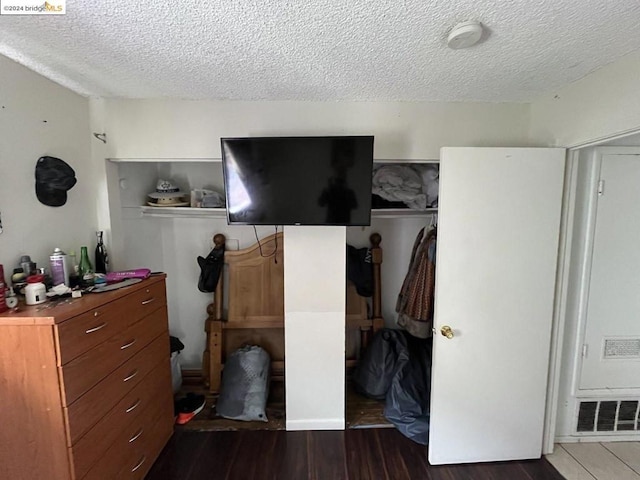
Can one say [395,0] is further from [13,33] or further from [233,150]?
[13,33]

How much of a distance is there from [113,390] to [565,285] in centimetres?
252

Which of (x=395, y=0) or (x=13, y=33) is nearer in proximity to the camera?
(x=395, y=0)

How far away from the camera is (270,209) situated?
1.71 m

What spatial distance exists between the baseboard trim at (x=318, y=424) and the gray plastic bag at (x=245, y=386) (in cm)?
22

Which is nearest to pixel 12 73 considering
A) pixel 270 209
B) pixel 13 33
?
pixel 13 33

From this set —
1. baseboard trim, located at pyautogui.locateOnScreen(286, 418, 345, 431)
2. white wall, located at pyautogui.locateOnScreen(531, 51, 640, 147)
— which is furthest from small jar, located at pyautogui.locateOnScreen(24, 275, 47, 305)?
white wall, located at pyautogui.locateOnScreen(531, 51, 640, 147)

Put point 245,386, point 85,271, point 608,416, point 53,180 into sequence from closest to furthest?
point 53,180 → point 85,271 → point 608,416 → point 245,386

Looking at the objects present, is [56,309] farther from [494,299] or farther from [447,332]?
[494,299]

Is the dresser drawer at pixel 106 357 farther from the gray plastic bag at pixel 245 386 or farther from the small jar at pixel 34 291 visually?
the gray plastic bag at pixel 245 386

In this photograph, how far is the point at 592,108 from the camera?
150 cm

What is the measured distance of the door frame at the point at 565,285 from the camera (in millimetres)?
1726

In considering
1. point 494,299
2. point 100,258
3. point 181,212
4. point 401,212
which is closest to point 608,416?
point 494,299

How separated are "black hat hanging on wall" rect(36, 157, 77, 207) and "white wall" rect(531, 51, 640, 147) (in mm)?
2750

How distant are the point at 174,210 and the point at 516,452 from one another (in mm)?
2788
